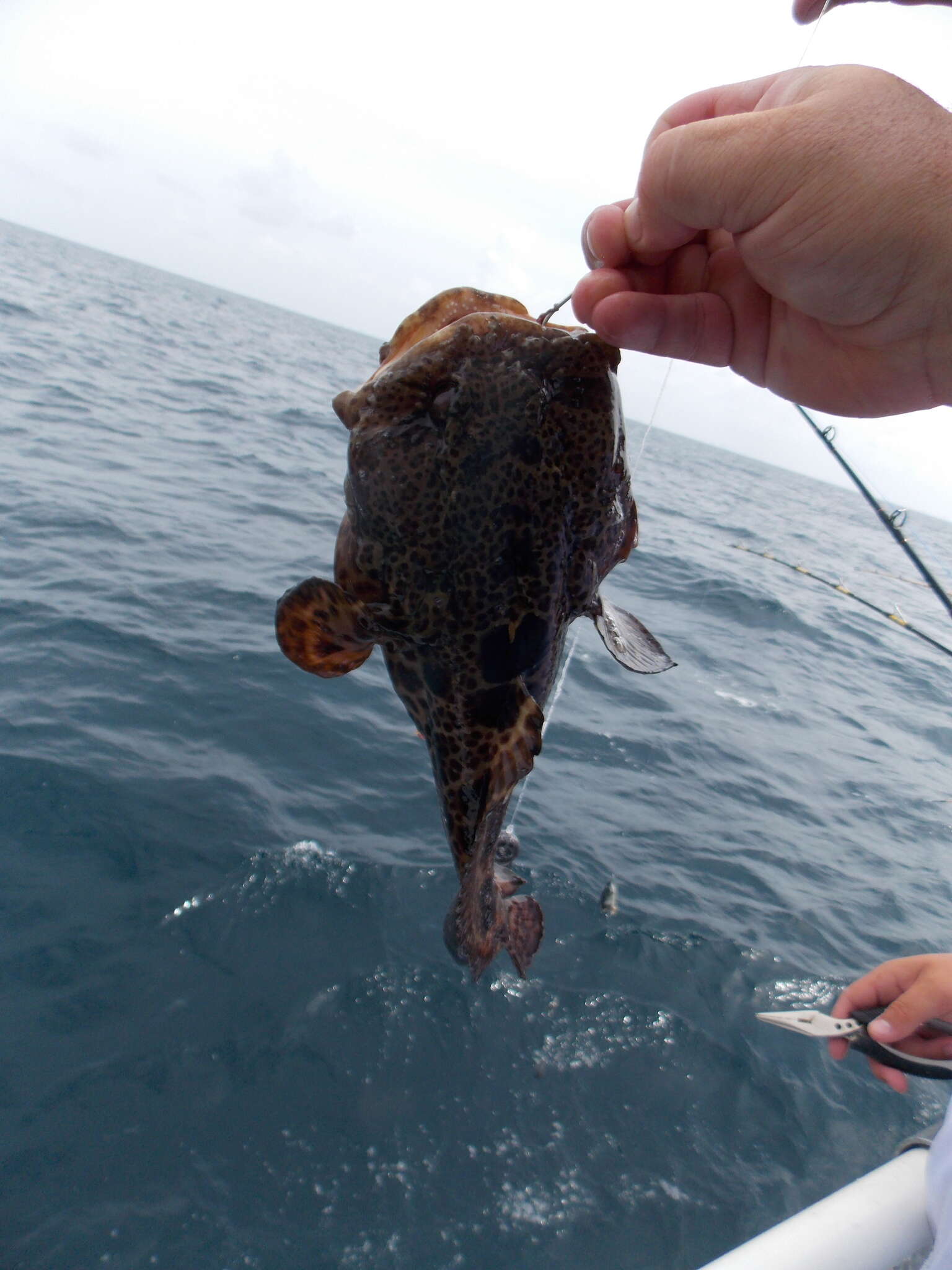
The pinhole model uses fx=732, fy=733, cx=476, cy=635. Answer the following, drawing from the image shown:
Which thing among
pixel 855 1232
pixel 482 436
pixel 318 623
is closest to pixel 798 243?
pixel 482 436

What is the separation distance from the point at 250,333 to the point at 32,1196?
56118 millimetres

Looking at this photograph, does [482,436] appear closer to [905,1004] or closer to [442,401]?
[442,401]

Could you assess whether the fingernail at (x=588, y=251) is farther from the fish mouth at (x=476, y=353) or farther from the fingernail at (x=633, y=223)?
the fish mouth at (x=476, y=353)

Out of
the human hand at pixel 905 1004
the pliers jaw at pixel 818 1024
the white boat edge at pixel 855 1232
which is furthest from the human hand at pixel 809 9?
the white boat edge at pixel 855 1232

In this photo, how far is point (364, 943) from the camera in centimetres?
506

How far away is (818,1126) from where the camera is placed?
15.7 feet

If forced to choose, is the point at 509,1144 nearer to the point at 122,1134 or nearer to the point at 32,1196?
the point at 122,1134

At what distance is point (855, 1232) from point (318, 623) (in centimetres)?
300

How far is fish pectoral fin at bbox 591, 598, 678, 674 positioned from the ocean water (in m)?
3.29

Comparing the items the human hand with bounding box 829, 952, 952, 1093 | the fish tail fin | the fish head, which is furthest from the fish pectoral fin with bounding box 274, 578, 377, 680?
the human hand with bounding box 829, 952, 952, 1093

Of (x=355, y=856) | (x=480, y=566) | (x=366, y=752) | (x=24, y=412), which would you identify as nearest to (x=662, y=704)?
(x=366, y=752)

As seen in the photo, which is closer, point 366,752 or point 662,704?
point 366,752

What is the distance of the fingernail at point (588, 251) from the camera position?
228cm

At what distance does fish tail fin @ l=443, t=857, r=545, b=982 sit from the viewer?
7.96 feet
